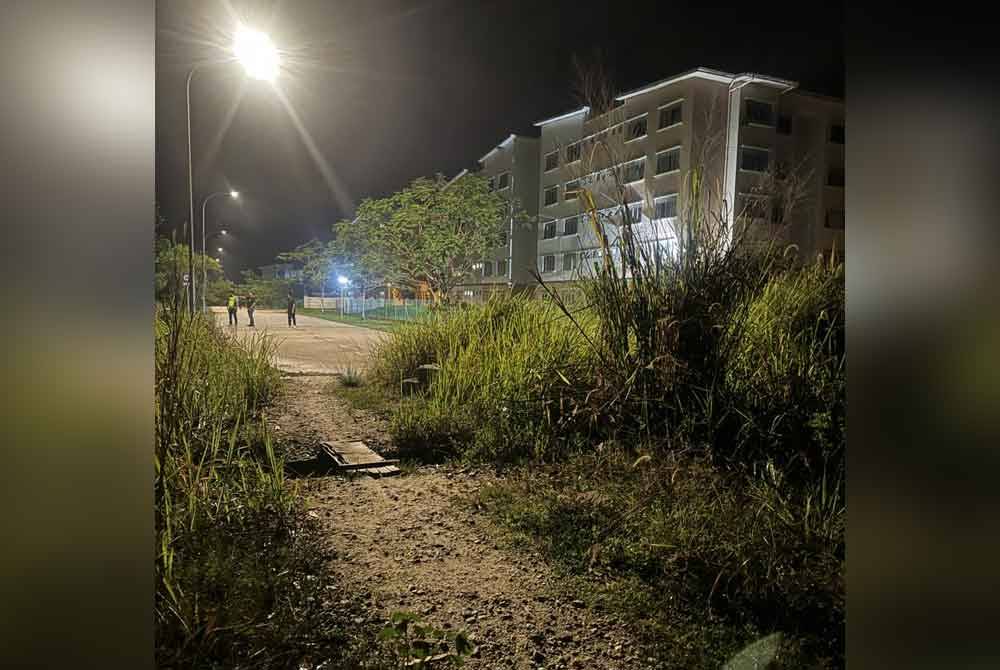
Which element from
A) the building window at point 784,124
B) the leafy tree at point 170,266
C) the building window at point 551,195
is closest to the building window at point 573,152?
the building window at point 551,195

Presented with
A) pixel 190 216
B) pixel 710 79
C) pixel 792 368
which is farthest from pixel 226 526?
pixel 710 79

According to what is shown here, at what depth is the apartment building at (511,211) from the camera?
204cm

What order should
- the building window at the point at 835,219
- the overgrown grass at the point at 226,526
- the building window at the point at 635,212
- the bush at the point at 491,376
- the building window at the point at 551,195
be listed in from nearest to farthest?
1. the overgrown grass at the point at 226,526
2. the bush at the point at 491,376
3. the building window at the point at 551,195
4. the building window at the point at 635,212
5. the building window at the point at 835,219

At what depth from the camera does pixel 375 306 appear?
195cm

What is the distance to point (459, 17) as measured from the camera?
192cm

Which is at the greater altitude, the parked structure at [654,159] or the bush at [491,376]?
→ the parked structure at [654,159]

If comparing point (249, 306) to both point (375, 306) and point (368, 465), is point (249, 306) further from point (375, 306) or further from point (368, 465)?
point (368, 465)

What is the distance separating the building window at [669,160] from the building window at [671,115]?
0.09 m

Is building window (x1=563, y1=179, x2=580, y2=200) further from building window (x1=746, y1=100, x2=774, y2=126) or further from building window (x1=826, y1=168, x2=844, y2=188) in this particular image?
building window (x1=826, y1=168, x2=844, y2=188)

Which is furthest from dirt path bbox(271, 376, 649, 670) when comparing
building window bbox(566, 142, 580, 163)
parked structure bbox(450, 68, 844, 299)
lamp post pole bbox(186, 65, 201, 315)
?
building window bbox(566, 142, 580, 163)

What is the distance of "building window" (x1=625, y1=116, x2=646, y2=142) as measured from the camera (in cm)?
218

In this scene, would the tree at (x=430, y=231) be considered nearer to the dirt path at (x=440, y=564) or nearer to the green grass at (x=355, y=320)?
the green grass at (x=355, y=320)

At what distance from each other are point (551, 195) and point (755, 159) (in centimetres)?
83
